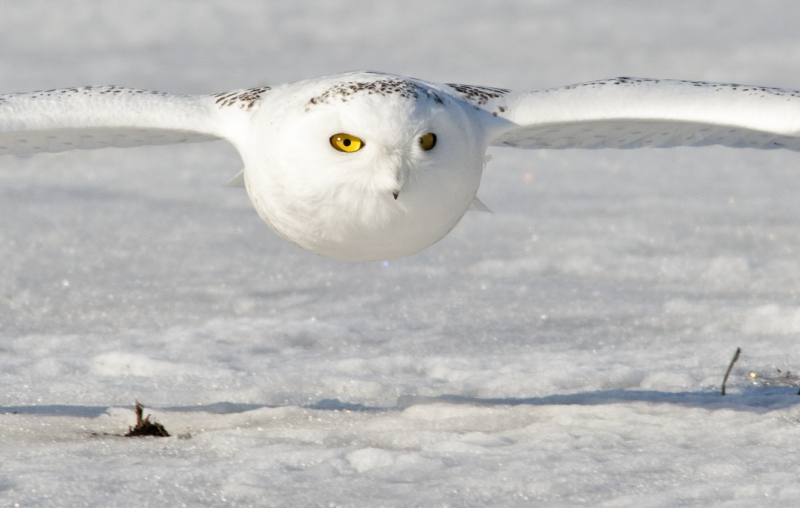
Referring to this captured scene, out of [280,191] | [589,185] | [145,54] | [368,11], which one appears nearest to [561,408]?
[280,191]

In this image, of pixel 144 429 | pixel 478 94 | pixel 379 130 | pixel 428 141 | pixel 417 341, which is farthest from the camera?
pixel 417 341

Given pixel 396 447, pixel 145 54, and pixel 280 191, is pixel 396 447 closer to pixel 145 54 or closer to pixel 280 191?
pixel 280 191

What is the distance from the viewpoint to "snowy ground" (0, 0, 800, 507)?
10.1 feet

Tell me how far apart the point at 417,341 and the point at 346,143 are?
78.0 inches

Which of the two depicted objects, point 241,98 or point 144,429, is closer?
point 144,429

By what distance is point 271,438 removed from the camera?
11.3ft

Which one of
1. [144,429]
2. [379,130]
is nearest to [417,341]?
[144,429]

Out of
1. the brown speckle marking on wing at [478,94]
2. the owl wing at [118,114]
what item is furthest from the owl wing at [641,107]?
the owl wing at [118,114]

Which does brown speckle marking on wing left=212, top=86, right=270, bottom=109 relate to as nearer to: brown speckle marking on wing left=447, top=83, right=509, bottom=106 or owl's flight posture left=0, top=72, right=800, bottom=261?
owl's flight posture left=0, top=72, right=800, bottom=261

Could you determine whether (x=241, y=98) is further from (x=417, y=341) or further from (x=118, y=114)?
(x=417, y=341)

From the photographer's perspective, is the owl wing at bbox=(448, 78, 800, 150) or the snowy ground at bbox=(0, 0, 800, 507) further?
the owl wing at bbox=(448, 78, 800, 150)

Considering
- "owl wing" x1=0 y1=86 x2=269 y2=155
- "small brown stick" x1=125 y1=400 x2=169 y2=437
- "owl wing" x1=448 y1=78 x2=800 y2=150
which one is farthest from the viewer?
"owl wing" x1=0 y1=86 x2=269 y2=155

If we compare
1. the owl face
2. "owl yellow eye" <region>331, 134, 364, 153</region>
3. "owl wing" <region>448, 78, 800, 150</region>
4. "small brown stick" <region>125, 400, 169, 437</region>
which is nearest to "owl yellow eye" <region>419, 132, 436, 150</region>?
the owl face

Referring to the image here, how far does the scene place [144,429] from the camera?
11.6 ft
